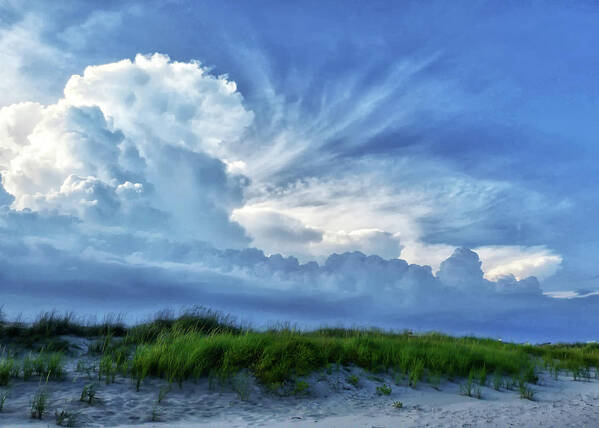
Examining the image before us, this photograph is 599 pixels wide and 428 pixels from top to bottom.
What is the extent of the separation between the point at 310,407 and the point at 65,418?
181 inches

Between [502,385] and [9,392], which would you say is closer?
[9,392]

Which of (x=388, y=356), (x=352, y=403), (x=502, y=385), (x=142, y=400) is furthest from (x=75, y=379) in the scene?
(x=502, y=385)

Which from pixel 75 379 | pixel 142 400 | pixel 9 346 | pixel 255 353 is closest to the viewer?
pixel 142 400

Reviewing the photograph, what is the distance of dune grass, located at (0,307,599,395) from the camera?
1011 cm

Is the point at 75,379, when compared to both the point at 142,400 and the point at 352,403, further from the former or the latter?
the point at 352,403

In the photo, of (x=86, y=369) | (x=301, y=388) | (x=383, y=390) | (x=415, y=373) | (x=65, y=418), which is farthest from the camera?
(x=415, y=373)

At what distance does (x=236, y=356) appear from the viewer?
10.7 m

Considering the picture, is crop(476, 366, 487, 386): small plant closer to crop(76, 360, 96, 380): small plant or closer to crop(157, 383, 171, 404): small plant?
crop(157, 383, 171, 404): small plant

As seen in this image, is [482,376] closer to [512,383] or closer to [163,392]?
[512,383]

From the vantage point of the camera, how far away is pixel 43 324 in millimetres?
14719

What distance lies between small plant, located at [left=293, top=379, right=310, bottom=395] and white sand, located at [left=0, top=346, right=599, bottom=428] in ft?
0.50

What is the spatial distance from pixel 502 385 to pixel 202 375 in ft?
26.9

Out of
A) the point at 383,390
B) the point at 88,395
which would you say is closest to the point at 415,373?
the point at 383,390

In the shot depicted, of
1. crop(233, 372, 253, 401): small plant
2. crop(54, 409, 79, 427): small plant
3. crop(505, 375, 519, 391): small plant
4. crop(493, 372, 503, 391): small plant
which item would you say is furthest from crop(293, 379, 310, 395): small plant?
crop(505, 375, 519, 391): small plant
